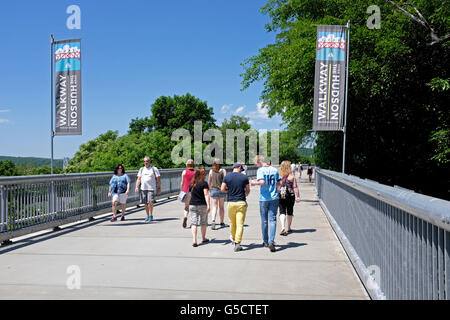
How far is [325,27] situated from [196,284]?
12094 millimetres

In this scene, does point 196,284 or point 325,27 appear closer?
point 196,284

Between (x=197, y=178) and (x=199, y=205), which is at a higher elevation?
(x=197, y=178)

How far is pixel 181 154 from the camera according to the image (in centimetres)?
5619

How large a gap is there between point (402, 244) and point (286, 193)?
6.13 m

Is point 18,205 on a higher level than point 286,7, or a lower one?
lower

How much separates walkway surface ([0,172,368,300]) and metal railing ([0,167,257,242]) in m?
0.41

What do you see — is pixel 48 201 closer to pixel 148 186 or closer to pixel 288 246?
pixel 148 186

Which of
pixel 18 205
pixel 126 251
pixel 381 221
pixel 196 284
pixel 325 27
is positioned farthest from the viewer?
pixel 325 27

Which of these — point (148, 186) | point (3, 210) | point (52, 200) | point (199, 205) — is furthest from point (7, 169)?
point (199, 205)

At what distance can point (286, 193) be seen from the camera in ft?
32.4

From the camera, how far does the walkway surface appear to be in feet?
16.9
